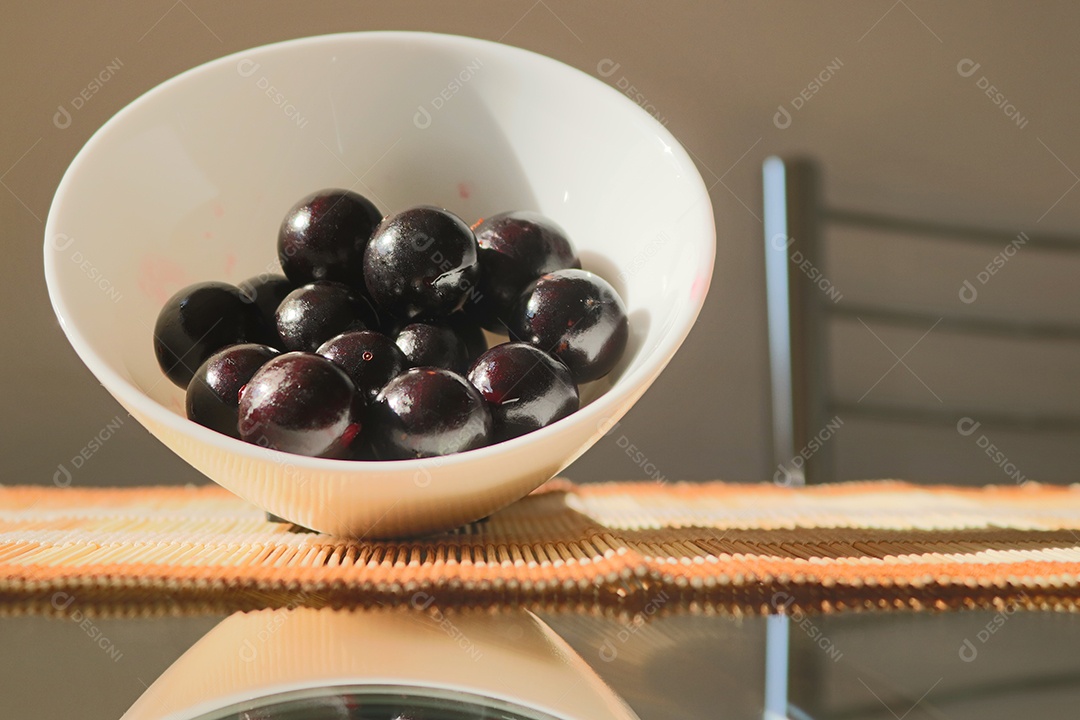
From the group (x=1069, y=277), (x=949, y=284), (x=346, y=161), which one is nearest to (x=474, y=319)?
(x=346, y=161)

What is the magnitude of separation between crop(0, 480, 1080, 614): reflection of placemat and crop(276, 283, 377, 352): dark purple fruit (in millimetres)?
121

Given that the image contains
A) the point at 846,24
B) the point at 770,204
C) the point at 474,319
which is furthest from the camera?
the point at 846,24

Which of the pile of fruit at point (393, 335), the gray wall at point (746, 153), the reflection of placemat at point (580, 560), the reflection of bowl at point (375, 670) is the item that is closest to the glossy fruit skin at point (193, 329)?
the pile of fruit at point (393, 335)

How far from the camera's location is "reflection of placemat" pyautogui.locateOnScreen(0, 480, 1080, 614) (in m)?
0.40

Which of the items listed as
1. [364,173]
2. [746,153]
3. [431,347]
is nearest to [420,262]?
[431,347]

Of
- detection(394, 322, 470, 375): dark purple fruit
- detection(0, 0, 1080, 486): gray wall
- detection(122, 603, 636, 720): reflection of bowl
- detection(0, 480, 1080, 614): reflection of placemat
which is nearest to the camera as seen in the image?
detection(122, 603, 636, 720): reflection of bowl

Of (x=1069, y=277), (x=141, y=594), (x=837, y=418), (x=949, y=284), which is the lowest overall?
(x=141, y=594)

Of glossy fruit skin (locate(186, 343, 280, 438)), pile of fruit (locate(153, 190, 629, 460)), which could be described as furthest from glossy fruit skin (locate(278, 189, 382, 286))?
glossy fruit skin (locate(186, 343, 280, 438))

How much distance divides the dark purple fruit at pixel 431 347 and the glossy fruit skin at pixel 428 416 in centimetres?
6

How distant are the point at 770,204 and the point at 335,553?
0.78 m

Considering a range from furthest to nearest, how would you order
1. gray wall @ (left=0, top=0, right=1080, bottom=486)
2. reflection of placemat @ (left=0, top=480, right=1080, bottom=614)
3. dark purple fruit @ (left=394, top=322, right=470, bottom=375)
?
gray wall @ (left=0, top=0, right=1080, bottom=486)
dark purple fruit @ (left=394, top=322, right=470, bottom=375)
reflection of placemat @ (left=0, top=480, right=1080, bottom=614)

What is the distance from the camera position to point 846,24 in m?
1.31

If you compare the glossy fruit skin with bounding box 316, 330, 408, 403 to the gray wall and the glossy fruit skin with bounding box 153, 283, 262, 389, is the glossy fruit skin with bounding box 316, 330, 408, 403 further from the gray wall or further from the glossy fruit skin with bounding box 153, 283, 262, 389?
the gray wall

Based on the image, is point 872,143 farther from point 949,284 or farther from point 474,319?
point 474,319
